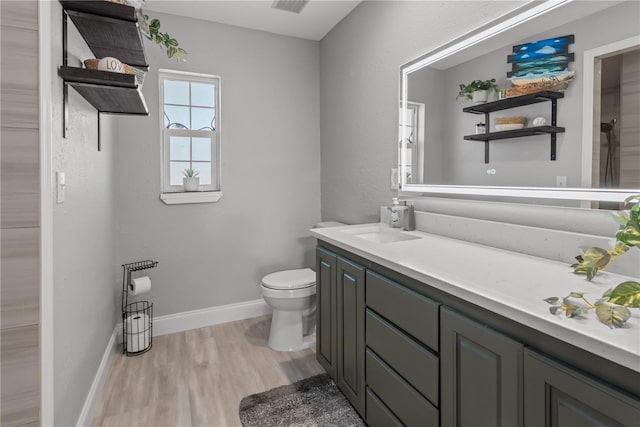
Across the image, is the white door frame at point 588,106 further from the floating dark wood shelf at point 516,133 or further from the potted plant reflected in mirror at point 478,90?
the potted plant reflected in mirror at point 478,90

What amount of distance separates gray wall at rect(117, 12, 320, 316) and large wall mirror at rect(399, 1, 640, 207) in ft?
4.82

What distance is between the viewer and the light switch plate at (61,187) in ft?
4.16

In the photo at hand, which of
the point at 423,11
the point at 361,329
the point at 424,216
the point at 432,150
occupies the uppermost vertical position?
the point at 423,11

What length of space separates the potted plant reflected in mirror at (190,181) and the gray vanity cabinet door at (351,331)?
5.49ft

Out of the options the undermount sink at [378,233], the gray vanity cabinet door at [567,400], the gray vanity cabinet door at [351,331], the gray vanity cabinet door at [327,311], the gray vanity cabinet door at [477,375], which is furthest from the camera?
the undermount sink at [378,233]

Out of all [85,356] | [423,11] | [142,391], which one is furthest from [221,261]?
[423,11]

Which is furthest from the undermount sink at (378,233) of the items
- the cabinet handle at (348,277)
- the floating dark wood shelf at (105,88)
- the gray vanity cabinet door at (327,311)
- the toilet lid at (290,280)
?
the floating dark wood shelf at (105,88)

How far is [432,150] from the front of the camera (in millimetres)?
2020

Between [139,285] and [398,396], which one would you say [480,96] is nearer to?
[398,396]

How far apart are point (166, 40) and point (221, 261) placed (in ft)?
5.90

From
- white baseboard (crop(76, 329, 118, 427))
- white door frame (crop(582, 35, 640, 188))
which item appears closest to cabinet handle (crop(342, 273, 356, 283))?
white door frame (crop(582, 35, 640, 188))

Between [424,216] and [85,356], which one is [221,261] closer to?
[85,356]

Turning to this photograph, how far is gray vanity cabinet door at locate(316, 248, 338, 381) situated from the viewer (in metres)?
1.87

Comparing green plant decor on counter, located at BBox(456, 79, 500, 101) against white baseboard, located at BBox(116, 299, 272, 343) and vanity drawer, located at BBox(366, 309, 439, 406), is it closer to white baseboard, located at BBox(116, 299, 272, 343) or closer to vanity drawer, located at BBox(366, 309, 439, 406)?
vanity drawer, located at BBox(366, 309, 439, 406)
